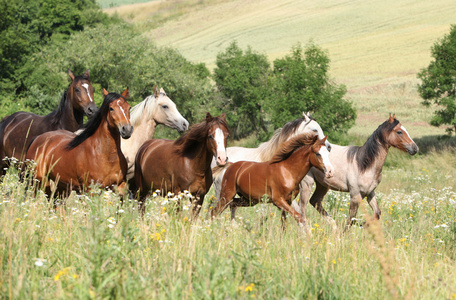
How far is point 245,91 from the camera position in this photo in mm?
52438

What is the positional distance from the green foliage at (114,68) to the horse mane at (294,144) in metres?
28.0

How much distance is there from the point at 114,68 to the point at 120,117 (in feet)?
103

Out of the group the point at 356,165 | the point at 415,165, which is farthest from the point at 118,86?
the point at 356,165

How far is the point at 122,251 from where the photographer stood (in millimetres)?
3756

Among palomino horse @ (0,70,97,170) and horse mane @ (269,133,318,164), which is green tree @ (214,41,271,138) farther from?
horse mane @ (269,133,318,164)

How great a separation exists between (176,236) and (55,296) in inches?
69.7

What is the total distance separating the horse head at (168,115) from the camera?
351 inches

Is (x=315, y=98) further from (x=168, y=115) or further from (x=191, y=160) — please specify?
(x=191, y=160)

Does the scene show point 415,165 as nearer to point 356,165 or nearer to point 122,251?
point 356,165

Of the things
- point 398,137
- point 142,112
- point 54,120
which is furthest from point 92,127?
point 398,137

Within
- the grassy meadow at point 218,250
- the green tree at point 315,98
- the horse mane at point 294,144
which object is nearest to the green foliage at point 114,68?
the green tree at point 315,98

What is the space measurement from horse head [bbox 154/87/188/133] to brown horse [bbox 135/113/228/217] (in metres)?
1.10

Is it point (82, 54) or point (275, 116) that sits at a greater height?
point (82, 54)

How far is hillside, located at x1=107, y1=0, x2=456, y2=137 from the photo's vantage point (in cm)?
5362
